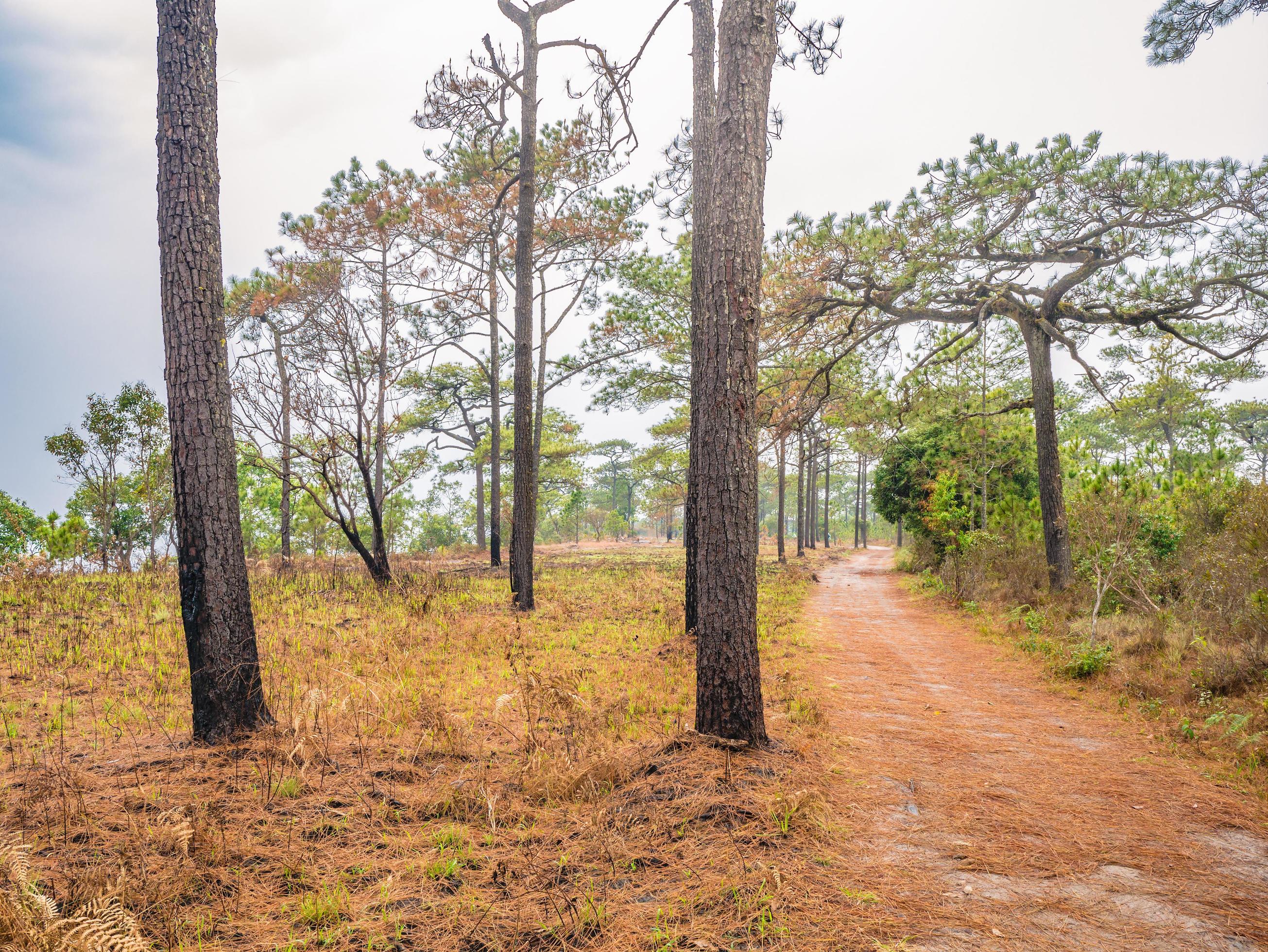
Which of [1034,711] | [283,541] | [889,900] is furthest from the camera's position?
[283,541]

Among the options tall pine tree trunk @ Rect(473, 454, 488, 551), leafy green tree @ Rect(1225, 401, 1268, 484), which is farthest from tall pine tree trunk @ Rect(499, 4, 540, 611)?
leafy green tree @ Rect(1225, 401, 1268, 484)

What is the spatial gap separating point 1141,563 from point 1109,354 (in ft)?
22.9

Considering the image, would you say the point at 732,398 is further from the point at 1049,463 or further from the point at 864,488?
the point at 864,488

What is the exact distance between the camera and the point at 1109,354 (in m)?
12.7

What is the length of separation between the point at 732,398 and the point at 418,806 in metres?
3.12

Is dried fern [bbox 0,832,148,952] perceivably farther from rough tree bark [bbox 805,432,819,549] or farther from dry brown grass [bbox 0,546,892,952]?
rough tree bark [bbox 805,432,819,549]

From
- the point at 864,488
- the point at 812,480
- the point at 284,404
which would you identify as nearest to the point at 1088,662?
the point at 284,404

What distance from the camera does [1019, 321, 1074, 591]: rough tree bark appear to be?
32.8 ft

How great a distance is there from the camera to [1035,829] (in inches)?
124

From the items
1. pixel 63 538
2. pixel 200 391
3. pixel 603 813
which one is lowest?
pixel 603 813

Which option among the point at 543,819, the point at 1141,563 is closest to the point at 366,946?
the point at 543,819

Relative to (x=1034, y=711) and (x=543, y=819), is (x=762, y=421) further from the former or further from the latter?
(x=543, y=819)

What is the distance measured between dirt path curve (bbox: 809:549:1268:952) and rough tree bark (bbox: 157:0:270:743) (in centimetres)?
420

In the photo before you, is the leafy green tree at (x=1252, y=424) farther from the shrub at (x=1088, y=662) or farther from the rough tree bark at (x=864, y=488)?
the shrub at (x=1088, y=662)
